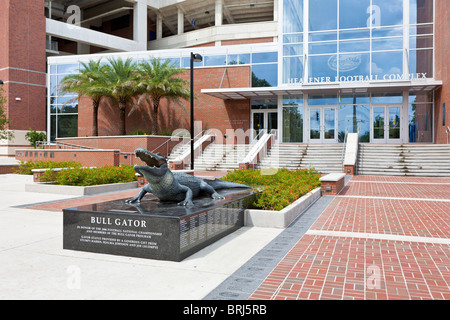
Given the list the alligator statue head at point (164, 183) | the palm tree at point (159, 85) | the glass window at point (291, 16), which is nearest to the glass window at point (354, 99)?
the glass window at point (291, 16)

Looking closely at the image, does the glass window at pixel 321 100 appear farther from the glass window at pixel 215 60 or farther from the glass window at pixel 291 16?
the glass window at pixel 215 60

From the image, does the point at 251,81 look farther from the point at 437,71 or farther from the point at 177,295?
the point at 177,295

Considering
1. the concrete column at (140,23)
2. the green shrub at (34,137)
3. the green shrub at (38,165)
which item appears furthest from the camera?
the concrete column at (140,23)

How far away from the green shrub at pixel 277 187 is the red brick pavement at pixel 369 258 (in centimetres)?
95

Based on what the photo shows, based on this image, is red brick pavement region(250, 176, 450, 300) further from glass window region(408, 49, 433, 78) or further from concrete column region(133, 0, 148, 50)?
concrete column region(133, 0, 148, 50)

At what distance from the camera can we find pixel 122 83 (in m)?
30.8

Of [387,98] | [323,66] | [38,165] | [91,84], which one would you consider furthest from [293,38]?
[38,165]

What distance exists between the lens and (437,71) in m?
27.3

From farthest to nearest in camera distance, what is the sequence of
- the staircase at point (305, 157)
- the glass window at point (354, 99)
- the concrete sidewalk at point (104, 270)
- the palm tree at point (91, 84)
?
the palm tree at point (91, 84)
the glass window at point (354, 99)
the staircase at point (305, 157)
the concrete sidewalk at point (104, 270)

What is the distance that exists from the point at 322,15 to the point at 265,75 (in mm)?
6345

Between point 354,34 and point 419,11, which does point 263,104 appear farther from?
point 419,11

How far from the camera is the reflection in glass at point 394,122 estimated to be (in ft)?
93.9

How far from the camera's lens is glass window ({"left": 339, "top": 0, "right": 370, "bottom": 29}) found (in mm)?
29203

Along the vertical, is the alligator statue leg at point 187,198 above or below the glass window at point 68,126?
below
